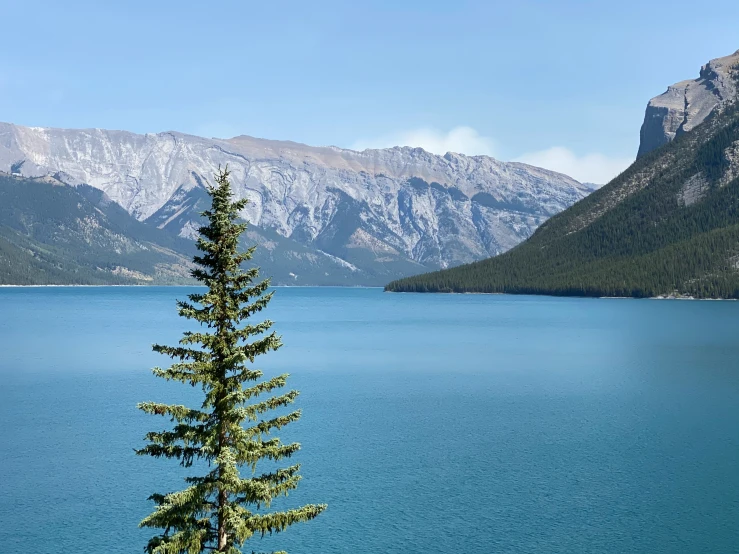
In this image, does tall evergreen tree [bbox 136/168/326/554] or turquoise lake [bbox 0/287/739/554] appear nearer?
tall evergreen tree [bbox 136/168/326/554]

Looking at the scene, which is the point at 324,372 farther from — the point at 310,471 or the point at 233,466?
the point at 233,466

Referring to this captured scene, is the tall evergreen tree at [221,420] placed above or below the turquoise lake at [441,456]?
above

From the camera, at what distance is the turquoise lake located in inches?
2053

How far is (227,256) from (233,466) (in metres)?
7.74

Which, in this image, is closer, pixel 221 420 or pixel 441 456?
pixel 221 420

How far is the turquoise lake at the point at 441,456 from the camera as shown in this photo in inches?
2053

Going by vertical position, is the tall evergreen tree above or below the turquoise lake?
above

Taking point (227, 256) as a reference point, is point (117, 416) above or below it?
below

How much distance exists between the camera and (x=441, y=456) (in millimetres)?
70750

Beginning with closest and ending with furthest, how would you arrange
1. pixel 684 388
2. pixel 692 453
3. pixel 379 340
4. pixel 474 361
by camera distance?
pixel 692 453 < pixel 684 388 < pixel 474 361 < pixel 379 340

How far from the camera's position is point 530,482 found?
205ft

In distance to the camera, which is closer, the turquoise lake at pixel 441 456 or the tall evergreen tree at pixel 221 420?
the tall evergreen tree at pixel 221 420

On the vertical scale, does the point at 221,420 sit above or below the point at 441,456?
above

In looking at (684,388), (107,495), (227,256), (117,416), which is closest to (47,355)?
(117,416)
